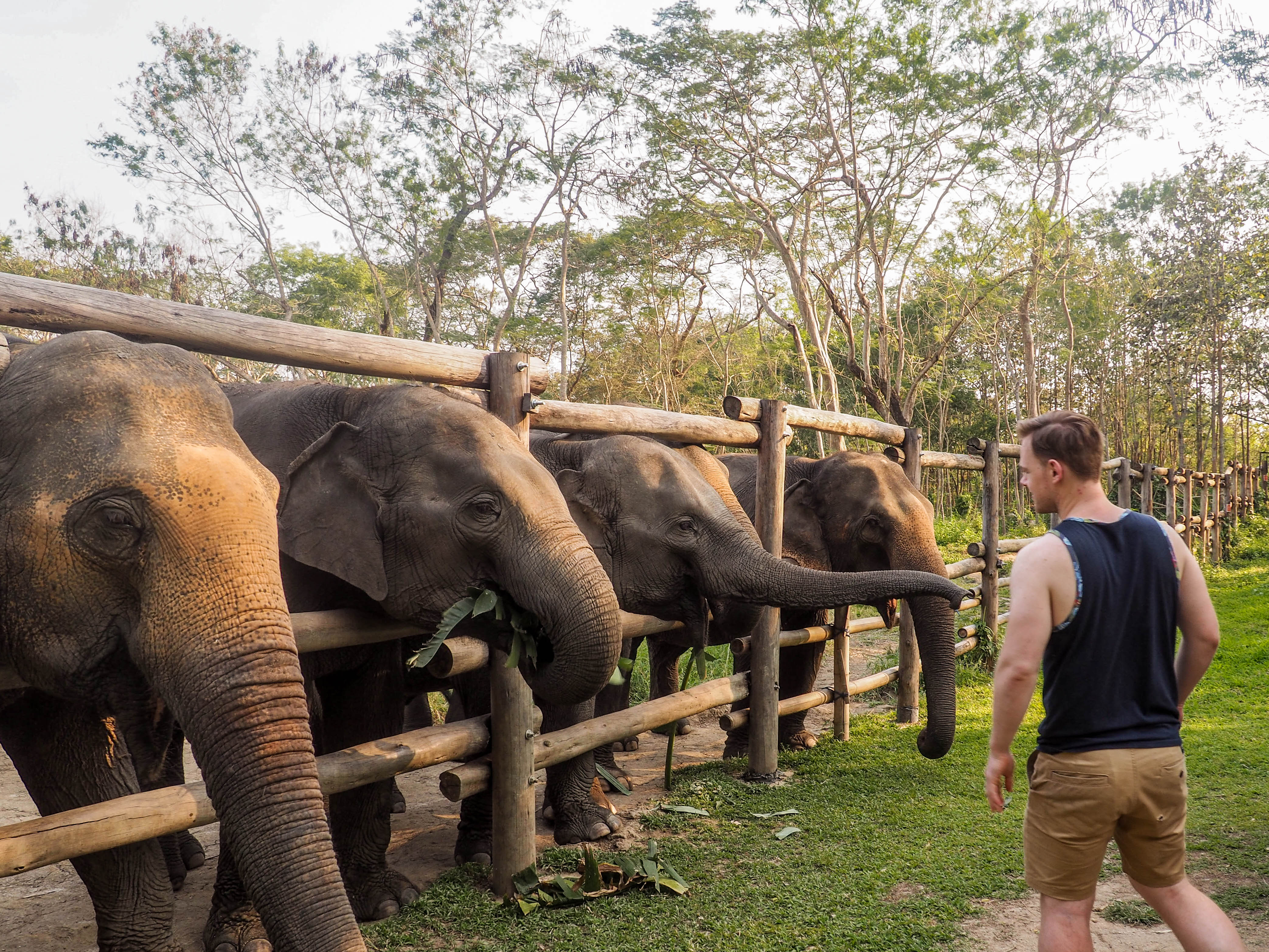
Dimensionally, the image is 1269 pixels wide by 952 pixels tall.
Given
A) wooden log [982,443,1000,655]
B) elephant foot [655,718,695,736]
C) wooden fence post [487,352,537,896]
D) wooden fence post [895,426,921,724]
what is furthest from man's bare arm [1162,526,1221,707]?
wooden log [982,443,1000,655]

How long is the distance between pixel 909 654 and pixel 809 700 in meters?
1.43

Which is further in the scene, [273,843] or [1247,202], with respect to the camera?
[1247,202]

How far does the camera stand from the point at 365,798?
418cm

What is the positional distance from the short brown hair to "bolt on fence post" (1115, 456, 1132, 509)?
1490cm

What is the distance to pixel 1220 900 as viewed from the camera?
13.4 feet

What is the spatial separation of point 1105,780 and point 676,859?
98.3 inches

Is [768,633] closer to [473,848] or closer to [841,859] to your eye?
[841,859]

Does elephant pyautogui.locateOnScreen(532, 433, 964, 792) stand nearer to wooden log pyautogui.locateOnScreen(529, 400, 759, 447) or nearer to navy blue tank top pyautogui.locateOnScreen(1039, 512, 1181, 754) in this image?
wooden log pyautogui.locateOnScreen(529, 400, 759, 447)

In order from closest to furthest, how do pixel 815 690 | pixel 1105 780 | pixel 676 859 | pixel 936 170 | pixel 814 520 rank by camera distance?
pixel 1105 780 → pixel 676 859 → pixel 814 520 → pixel 815 690 → pixel 936 170

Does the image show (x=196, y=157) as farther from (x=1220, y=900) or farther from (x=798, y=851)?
(x=1220, y=900)

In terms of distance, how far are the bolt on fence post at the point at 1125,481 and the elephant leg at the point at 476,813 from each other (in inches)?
570

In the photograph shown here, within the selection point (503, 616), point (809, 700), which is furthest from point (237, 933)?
point (809, 700)

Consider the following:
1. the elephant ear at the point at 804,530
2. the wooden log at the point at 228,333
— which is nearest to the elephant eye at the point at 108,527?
the wooden log at the point at 228,333

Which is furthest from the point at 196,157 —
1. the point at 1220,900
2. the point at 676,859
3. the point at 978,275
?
the point at 1220,900
